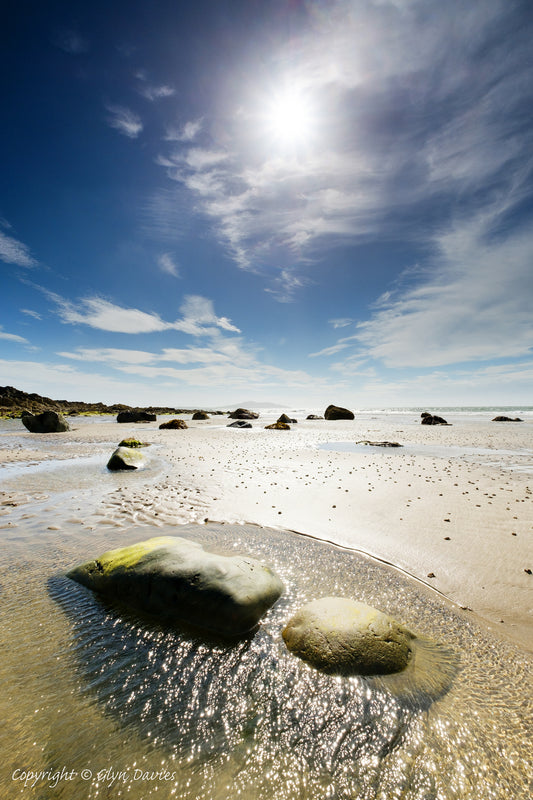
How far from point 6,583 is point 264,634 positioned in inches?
160

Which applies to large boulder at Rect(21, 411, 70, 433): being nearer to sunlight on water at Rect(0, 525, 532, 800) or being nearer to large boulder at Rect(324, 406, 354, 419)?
sunlight on water at Rect(0, 525, 532, 800)

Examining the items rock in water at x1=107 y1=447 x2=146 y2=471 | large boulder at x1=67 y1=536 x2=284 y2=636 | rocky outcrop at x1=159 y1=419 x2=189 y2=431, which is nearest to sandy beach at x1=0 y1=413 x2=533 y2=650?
rock in water at x1=107 y1=447 x2=146 y2=471

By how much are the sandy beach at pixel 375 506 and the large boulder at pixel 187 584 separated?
2.39 m

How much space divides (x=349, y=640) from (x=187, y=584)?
2.15m

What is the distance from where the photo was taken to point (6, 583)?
4.86 metres

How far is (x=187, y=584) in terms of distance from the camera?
4.32 meters

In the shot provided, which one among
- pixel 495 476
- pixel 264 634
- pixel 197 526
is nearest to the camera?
pixel 264 634

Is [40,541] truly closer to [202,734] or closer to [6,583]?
[6,583]

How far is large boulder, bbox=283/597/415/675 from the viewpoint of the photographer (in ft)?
10.9

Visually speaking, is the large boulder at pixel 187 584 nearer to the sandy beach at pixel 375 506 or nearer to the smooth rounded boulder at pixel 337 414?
the sandy beach at pixel 375 506

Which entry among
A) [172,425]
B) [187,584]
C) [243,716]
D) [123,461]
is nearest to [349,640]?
[243,716]

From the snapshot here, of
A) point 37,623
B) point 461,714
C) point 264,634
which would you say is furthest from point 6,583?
point 461,714

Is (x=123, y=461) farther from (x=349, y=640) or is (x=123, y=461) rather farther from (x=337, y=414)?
(x=337, y=414)

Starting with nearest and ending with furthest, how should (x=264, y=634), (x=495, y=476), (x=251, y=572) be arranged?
(x=264, y=634), (x=251, y=572), (x=495, y=476)
